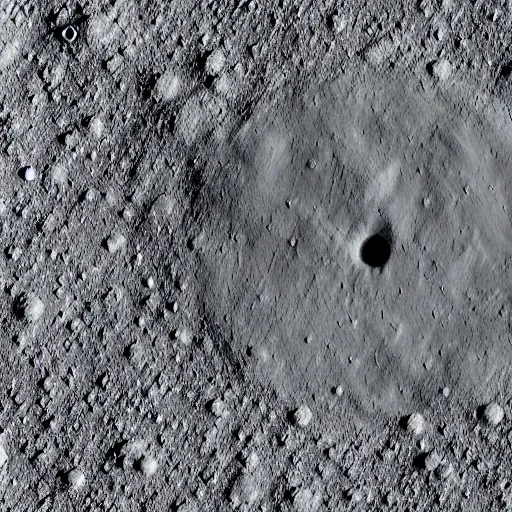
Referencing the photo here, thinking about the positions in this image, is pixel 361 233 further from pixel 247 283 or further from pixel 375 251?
pixel 247 283

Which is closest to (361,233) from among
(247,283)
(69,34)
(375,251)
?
(375,251)

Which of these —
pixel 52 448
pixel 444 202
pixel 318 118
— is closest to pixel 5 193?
pixel 52 448

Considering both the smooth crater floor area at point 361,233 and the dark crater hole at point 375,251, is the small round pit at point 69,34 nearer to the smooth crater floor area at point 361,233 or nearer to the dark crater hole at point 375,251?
the smooth crater floor area at point 361,233

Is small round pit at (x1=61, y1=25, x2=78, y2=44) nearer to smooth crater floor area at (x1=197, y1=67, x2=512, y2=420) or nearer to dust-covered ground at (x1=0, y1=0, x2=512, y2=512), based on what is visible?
dust-covered ground at (x1=0, y1=0, x2=512, y2=512)

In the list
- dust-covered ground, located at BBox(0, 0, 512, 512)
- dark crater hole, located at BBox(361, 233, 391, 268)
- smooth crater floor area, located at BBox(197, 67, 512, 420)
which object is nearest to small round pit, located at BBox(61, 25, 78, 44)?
dust-covered ground, located at BBox(0, 0, 512, 512)

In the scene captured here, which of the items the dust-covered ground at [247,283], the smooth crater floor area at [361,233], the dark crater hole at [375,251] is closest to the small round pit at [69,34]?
the dust-covered ground at [247,283]

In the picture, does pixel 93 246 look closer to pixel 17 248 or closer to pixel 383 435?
pixel 17 248
